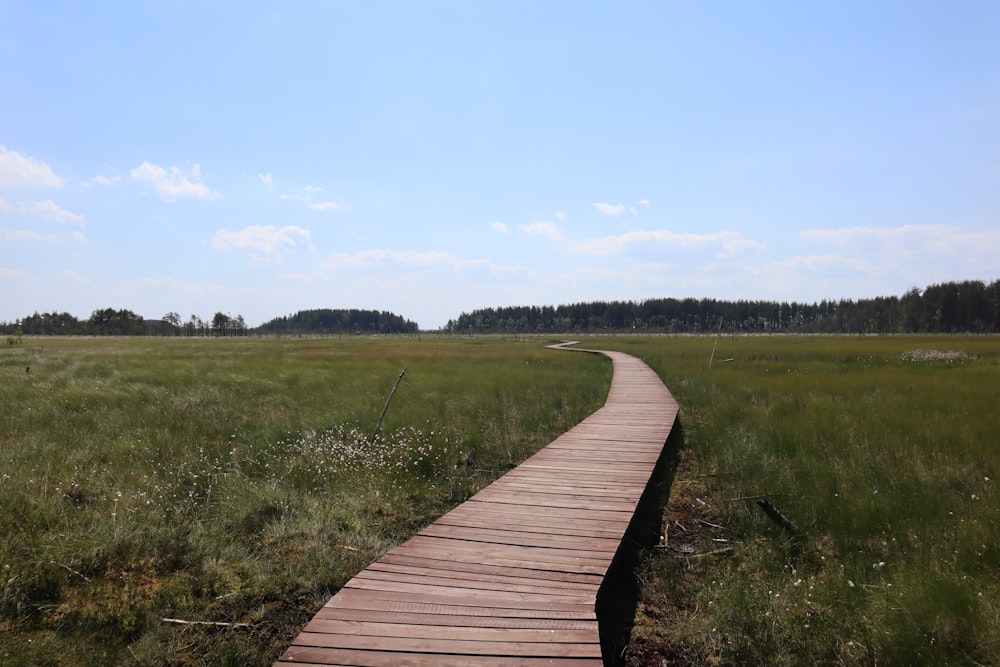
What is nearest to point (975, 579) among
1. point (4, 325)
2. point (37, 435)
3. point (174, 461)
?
point (174, 461)

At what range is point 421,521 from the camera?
6.05 meters

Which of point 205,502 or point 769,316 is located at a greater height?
point 769,316

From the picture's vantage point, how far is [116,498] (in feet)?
18.4

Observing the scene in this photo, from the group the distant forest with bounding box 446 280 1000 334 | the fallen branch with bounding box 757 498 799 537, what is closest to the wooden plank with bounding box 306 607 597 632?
the fallen branch with bounding box 757 498 799 537

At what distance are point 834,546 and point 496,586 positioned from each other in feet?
12.0

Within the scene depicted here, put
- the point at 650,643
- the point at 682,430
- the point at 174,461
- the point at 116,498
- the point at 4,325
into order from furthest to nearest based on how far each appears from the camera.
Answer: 1. the point at 4,325
2. the point at 682,430
3. the point at 174,461
4. the point at 116,498
5. the point at 650,643

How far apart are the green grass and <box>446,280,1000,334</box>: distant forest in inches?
3672

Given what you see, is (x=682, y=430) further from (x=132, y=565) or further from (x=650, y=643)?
(x=132, y=565)

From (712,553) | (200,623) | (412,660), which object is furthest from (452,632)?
(712,553)

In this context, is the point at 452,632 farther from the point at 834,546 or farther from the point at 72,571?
the point at 834,546

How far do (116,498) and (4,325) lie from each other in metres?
184

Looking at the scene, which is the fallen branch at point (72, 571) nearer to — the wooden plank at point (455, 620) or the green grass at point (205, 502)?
the green grass at point (205, 502)

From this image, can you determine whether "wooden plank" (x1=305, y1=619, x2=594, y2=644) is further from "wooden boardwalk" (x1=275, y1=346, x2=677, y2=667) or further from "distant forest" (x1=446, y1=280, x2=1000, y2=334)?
"distant forest" (x1=446, y1=280, x2=1000, y2=334)

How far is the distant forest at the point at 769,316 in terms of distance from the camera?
9738 cm
